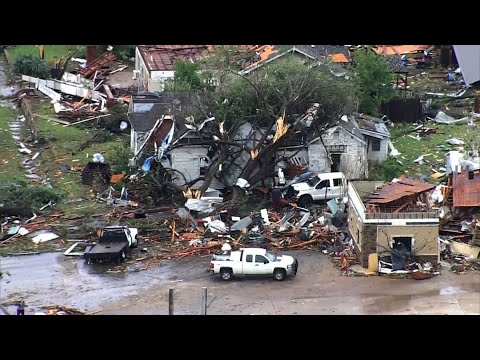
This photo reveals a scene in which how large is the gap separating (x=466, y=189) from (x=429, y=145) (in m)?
5.97

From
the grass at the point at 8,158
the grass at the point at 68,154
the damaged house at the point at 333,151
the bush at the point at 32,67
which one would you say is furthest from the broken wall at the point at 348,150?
the bush at the point at 32,67

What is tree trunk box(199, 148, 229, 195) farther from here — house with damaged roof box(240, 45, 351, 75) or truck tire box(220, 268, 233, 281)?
house with damaged roof box(240, 45, 351, 75)

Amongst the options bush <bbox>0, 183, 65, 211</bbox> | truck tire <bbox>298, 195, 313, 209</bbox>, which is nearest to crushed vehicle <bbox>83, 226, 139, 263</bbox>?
bush <bbox>0, 183, 65, 211</bbox>

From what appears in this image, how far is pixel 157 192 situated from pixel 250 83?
12.0ft

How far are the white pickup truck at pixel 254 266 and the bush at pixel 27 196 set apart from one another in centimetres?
587

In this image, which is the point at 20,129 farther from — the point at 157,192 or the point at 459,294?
the point at 459,294

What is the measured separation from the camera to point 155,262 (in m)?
18.3

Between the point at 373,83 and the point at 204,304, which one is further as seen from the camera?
the point at 373,83

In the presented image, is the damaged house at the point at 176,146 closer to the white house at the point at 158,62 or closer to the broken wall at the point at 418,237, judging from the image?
the broken wall at the point at 418,237

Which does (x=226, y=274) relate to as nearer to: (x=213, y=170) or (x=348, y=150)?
(x=213, y=170)

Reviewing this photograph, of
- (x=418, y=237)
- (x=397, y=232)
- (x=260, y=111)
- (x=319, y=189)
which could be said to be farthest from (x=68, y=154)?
(x=418, y=237)

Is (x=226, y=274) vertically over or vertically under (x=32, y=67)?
under

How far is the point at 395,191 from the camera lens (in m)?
18.4

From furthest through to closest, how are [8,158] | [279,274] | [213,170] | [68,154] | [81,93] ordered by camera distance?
[81,93], [68,154], [8,158], [213,170], [279,274]
